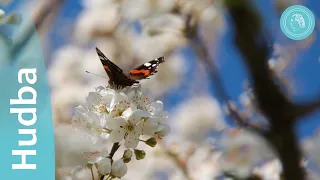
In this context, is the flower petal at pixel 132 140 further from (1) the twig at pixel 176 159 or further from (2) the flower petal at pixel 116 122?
(1) the twig at pixel 176 159

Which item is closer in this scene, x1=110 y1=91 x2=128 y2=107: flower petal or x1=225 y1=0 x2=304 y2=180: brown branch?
x1=225 y1=0 x2=304 y2=180: brown branch

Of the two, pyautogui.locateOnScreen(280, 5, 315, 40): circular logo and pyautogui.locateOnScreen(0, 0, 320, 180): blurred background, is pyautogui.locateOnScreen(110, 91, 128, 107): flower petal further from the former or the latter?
pyautogui.locateOnScreen(280, 5, 315, 40): circular logo

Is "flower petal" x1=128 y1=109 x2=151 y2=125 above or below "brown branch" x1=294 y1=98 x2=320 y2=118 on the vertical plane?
above

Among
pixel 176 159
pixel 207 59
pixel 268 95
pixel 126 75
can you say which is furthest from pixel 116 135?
pixel 176 159

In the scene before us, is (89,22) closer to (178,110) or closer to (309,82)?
(178,110)

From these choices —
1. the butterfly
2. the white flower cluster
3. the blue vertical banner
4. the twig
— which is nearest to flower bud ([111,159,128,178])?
the white flower cluster

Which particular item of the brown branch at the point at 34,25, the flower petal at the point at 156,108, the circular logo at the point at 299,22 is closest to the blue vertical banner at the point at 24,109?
the brown branch at the point at 34,25

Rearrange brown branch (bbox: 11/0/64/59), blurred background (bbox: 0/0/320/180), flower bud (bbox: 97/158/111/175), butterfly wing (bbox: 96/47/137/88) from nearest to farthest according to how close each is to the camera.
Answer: flower bud (bbox: 97/158/111/175), butterfly wing (bbox: 96/47/137/88), blurred background (bbox: 0/0/320/180), brown branch (bbox: 11/0/64/59)

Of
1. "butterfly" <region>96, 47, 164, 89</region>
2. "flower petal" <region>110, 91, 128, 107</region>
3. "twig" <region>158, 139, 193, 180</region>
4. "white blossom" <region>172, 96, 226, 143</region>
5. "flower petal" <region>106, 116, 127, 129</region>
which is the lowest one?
"flower petal" <region>106, 116, 127, 129</region>
